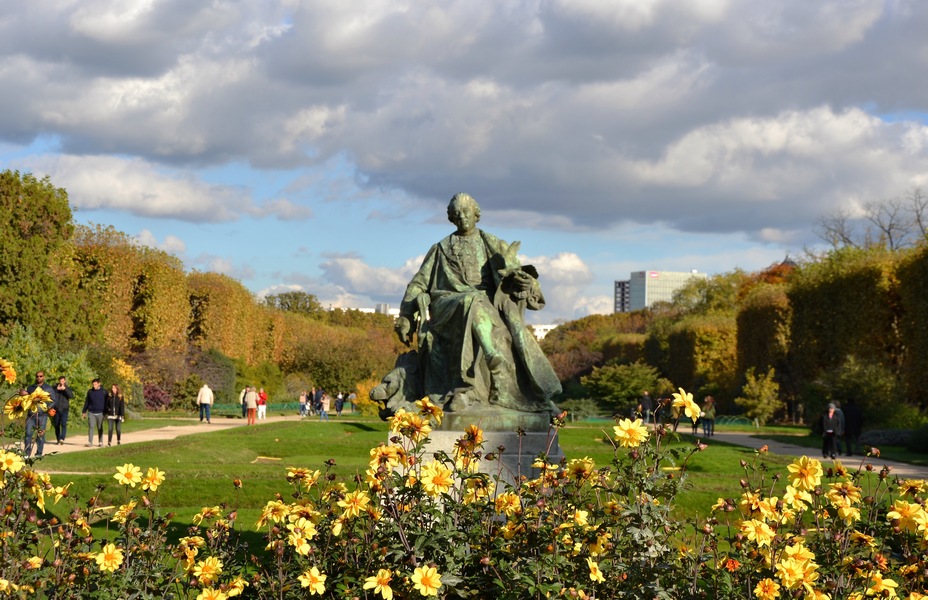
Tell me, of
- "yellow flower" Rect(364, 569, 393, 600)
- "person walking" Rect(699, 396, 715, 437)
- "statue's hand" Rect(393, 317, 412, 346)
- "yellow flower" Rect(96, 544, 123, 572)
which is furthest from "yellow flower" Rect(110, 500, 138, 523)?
"person walking" Rect(699, 396, 715, 437)

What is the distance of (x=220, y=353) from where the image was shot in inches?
1636

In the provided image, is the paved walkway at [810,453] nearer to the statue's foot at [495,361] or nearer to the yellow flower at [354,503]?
the statue's foot at [495,361]

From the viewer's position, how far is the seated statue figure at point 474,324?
31.1ft

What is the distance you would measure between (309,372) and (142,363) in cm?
1401

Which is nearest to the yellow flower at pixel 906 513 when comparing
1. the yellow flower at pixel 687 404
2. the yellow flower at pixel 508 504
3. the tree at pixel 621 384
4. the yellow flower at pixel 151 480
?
the yellow flower at pixel 687 404

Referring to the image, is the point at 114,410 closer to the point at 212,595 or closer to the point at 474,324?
the point at 474,324

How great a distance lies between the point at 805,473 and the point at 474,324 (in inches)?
220

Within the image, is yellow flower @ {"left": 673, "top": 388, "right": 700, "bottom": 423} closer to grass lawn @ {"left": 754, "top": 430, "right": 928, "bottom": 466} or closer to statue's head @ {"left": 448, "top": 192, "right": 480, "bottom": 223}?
statue's head @ {"left": 448, "top": 192, "right": 480, "bottom": 223}

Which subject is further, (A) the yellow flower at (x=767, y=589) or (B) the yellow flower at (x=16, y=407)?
(B) the yellow flower at (x=16, y=407)

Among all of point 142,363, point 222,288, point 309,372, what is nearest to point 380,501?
point 142,363

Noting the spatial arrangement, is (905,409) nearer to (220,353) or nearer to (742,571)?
(742,571)

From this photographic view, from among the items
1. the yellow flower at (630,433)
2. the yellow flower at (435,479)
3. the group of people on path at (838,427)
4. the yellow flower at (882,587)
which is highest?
the yellow flower at (630,433)

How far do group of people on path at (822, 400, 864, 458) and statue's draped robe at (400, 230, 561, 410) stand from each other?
30.4 ft

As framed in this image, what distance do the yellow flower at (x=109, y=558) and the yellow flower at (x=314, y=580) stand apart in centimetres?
79
